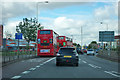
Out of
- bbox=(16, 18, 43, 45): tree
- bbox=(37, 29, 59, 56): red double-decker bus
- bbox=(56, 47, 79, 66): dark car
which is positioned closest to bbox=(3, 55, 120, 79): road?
bbox=(56, 47, 79, 66): dark car

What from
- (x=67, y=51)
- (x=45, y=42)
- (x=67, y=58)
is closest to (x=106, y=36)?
(x=45, y=42)

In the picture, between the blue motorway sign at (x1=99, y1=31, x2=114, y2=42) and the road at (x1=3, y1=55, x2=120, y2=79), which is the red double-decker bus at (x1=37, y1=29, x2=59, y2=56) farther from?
the road at (x1=3, y1=55, x2=120, y2=79)

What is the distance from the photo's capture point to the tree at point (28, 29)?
→ 84.0m

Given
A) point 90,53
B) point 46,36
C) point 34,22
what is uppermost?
point 34,22

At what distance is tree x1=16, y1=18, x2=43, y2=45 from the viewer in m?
84.0

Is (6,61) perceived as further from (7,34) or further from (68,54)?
(7,34)

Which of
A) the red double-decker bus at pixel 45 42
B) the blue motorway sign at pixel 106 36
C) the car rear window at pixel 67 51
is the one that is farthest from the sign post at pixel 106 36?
the car rear window at pixel 67 51

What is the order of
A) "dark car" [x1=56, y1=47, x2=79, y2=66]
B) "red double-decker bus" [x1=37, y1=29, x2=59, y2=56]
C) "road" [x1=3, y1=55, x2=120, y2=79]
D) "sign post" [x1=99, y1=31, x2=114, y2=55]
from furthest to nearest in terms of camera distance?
1. "sign post" [x1=99, y1=31, x2=114, y2=55]
2. "red double-decker bus" [x1=37, y1=29, x2=59, y2=56]
3. "dark car" [x1=56, y1=47, x2=79, y2=66]
4. "road" [x1=3, y1=55, x2=120, y2=79]

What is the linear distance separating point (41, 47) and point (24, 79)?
85.4 feet

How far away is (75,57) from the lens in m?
18.2

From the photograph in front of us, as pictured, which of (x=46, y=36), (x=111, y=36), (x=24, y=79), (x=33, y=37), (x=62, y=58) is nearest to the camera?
(x=24, y=79)

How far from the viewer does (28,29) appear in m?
84.2

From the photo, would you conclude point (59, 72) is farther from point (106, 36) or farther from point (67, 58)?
point (106, 36)

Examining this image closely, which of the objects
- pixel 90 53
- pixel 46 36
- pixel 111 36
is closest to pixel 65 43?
pixel 90 53
